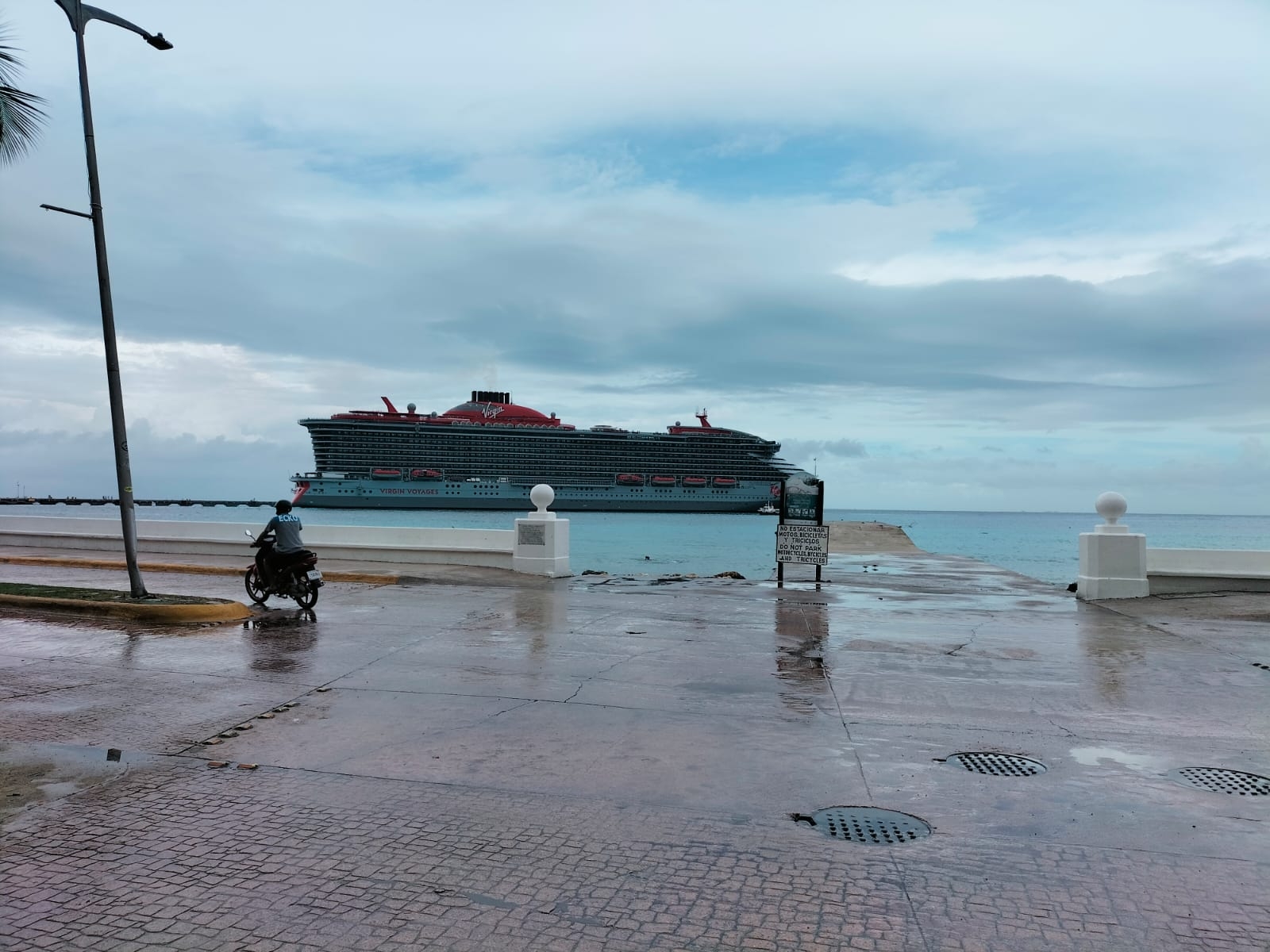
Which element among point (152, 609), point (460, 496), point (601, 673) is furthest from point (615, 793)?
point (460, 496)

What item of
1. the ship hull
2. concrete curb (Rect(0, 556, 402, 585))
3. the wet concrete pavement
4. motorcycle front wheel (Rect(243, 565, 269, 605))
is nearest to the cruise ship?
the ship hull

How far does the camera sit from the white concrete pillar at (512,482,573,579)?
1476 centimetres

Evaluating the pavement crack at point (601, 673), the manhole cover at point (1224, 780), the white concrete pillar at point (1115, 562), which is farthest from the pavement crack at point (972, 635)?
the manhole cover at point (1224, 780)

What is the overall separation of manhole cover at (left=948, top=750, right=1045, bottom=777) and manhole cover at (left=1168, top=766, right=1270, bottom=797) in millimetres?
687

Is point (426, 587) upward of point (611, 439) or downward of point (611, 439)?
downward

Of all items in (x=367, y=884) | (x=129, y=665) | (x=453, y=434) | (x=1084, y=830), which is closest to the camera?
(x=367, y=884)

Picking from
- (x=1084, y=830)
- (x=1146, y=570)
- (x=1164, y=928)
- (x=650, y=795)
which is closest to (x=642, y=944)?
(x=650, y=795)

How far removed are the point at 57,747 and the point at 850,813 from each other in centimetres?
Result: 424

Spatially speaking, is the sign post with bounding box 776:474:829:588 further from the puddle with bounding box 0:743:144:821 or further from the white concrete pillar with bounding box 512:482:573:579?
the puddle with bounding box 0:743:144:821

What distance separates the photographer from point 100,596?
10664 millimetres

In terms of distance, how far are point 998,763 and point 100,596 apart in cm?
1002

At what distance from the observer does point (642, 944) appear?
294cm

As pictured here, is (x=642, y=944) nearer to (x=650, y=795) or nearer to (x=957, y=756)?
(x=650, y=795)

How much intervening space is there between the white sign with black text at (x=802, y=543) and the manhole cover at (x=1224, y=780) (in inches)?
373
